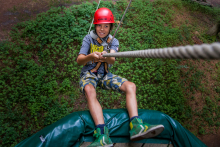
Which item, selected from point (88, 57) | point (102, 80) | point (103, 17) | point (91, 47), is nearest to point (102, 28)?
point (103, 17)

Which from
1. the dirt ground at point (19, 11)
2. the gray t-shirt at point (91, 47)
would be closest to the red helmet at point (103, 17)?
the gray t-shirt at point (91, 47)

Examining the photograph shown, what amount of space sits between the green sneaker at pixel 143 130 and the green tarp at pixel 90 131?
0.35 meters

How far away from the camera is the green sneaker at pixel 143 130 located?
4.99 feet

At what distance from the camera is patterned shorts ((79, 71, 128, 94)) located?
2.08 metres

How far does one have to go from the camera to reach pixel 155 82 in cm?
382

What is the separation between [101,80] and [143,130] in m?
1.06

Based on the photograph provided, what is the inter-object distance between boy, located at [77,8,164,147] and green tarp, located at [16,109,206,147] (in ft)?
0.75

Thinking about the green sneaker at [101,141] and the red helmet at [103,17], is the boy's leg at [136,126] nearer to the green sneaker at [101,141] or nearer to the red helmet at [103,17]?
the green sneaker at [101,141]

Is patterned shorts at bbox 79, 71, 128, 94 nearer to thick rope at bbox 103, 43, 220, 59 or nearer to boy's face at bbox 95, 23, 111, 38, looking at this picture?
boy's face at bbox 95, 23, 111, 38

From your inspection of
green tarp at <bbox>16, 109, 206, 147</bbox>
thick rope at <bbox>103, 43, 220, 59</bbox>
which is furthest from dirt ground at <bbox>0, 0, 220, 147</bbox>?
thick rope at <bbox>103, 43, 220, 59</bbox>

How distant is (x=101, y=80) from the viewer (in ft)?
7.59

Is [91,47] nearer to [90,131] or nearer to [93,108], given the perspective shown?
[93,108]

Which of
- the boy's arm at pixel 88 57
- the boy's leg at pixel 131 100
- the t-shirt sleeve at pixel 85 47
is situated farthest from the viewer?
the t-shirt sleeve at pixel 85 47

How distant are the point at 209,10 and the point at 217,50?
7.45 meters
